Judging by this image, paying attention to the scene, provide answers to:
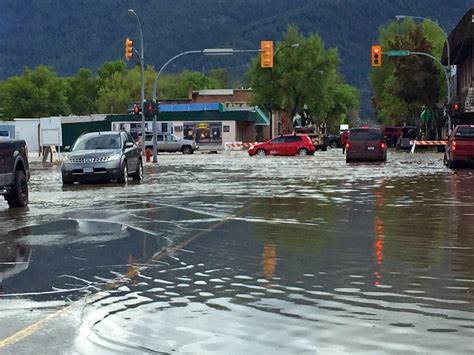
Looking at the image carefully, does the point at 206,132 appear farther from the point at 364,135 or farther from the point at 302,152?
the point at 364,135

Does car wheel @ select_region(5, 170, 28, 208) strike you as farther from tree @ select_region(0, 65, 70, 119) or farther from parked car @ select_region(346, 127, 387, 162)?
tree @ select_region(0, 65, 70, 119)

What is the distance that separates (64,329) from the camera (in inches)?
278

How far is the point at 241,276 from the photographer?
9.51 meters

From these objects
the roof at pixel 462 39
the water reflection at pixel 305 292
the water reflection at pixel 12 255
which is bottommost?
the water reflection at pixel 12 255

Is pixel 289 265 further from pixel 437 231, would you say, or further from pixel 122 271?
pixel 437 231

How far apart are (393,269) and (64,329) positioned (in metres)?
4.22

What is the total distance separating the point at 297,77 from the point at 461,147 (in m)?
61.5

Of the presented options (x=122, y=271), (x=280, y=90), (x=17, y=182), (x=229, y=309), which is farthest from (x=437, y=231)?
(x=280, y=90)

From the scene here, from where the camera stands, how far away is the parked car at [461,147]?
3484cm

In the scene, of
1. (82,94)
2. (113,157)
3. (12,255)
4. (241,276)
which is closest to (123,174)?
(113,157)

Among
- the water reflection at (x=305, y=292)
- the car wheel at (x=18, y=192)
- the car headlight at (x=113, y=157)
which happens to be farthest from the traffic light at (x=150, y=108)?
the water reflection at (x=305, y=292)

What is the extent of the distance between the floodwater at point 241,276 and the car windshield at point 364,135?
79.2 feet

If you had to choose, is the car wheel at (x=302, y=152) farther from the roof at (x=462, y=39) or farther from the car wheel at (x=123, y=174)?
the car wheel at (x=123, y=174)

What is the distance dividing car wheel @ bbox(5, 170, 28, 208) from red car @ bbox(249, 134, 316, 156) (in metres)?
38.7
